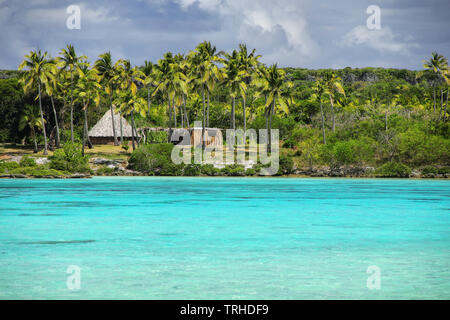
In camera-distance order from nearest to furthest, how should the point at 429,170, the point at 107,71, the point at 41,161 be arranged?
the point at 429,170, the point at 41,161, the point at 107,71

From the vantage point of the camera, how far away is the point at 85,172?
48.4m

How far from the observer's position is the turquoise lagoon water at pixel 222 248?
9523 millimetres

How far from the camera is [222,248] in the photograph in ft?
44.9

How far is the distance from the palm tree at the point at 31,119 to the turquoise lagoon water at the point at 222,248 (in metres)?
34.6

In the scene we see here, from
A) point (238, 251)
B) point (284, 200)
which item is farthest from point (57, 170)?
point (238, 251)

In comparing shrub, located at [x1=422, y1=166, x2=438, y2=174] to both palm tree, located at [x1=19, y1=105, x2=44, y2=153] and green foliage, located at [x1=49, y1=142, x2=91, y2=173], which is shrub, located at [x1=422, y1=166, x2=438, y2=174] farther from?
palm tree, located at [x1=19, y1=105, x2=44, y2=153]

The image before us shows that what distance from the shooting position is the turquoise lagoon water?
9.52 metres

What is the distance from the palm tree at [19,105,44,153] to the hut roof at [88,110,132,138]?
783 cm

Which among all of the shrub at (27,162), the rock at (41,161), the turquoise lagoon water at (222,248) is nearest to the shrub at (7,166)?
the shrub at (27,162)

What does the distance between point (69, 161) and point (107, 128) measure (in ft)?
62.8

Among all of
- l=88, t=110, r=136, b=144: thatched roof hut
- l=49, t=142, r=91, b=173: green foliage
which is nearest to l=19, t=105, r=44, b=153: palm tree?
l=88, t=110, r=136, b=144: thatched roof hut

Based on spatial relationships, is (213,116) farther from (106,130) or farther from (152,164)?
(152,164)
